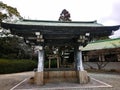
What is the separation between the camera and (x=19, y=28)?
8.68m

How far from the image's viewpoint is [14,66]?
67.2ft

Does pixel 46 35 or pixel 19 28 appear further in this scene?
pixel 46 35

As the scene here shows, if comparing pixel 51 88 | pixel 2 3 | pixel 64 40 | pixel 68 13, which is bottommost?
pixel 51 88

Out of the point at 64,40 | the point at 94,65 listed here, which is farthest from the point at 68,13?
the point at 64,40

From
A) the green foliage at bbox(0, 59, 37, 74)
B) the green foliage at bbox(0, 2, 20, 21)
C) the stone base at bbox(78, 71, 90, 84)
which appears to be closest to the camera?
the stone base at bbox(78, 71, 90, 84)

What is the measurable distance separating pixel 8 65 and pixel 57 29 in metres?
13.0

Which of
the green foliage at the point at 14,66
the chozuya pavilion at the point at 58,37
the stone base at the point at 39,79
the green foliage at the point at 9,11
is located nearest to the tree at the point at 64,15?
the green foliage at the point at 9,11

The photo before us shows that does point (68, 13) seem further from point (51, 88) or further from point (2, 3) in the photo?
point (51, 88)

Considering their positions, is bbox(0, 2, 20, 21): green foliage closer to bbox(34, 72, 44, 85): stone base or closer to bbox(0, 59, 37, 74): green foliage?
bbox(0, 59, 37, 74): green foliage

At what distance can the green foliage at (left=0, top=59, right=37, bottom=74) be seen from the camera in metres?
19.1

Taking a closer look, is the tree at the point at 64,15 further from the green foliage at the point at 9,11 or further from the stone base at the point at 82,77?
the stone base at the point at 82,77

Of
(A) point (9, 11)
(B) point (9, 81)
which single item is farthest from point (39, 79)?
(A) point (9, 11)

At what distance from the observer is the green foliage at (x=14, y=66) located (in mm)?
19109

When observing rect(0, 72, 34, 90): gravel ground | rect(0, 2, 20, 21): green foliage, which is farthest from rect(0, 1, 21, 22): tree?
rect(0, 72, 34, 90): gravel ground
